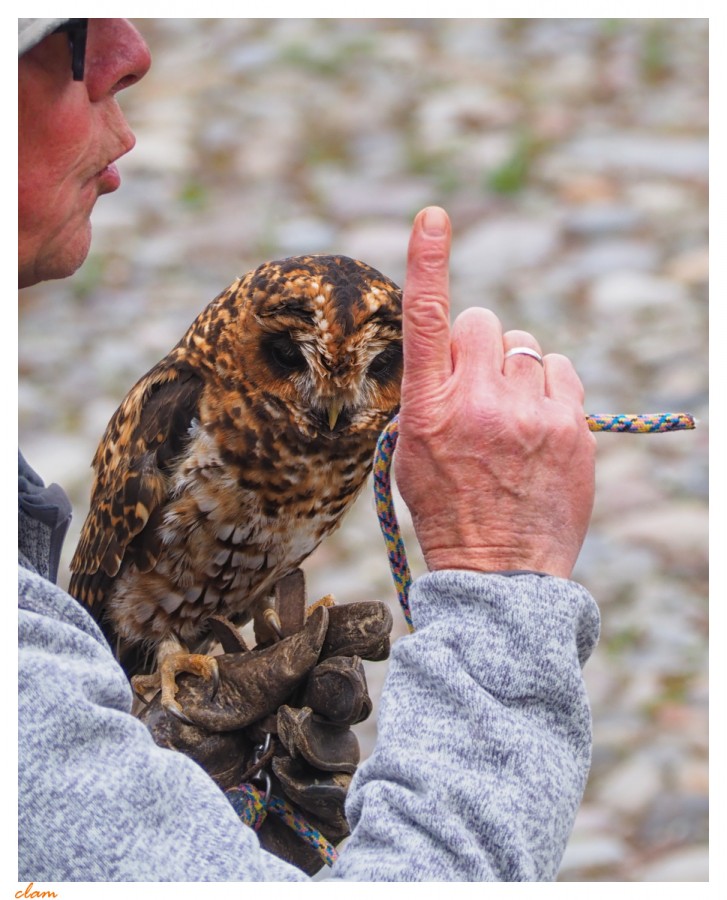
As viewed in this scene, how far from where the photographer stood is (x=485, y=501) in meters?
1.48

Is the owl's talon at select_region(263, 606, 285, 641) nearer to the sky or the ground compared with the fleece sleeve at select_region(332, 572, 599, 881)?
nearer to the ground

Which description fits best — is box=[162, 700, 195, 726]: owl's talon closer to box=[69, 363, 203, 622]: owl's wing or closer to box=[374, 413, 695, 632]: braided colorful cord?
box=[69, 363, 203, 622]: owl's wing

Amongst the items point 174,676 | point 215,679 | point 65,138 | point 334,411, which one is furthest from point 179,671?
point 65,138

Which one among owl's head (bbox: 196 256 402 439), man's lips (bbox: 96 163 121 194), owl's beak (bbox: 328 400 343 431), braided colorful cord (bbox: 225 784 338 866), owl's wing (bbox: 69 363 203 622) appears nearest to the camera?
man's lips (bbox: 96 163 121 194)

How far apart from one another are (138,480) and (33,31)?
4.17 ft

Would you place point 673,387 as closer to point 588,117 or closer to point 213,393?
point 588,117

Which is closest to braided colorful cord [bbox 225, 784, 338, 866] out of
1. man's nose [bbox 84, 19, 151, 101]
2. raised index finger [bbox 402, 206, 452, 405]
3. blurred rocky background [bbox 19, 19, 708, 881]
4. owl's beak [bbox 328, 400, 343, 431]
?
owl's beak [bbox 328, 400, 343, 431]

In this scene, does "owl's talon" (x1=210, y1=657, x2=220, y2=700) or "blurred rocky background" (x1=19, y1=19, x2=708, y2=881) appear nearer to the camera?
"owl's talon" (x1=210, y1=657, x2=220, y2=700)

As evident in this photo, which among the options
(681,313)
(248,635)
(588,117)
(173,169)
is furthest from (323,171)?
(248,635)

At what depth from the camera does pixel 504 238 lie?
6145 mm

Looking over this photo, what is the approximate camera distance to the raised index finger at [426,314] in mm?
1496

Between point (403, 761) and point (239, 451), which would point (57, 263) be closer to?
point (403, 761)

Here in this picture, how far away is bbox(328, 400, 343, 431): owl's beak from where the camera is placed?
89.7 inches

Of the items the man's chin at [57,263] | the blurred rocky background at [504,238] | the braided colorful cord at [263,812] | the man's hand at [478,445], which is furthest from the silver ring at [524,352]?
the blurred rocky background at [504,238]
